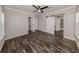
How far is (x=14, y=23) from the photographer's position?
5.28 metres

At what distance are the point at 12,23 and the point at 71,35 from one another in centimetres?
421

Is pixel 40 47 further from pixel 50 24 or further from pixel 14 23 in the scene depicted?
pixel 50 24

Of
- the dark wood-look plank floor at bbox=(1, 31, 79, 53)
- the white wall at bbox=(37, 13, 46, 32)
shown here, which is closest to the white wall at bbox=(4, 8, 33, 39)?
the dark wood-look plank floor at bbox=(1, 31, 79, 53)

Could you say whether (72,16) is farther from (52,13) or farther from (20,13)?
(20,13)

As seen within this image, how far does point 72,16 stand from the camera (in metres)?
4.49

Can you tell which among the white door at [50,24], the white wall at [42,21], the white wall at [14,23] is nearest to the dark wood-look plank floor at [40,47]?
the white wall at [14,23]

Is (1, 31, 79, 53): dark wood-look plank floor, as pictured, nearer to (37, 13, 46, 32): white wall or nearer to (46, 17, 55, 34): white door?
(46, 17, 55, 34): white door

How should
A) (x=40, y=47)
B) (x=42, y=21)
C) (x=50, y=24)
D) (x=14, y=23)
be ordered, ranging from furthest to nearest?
1. (x=42, y=21)
2. (x=50, y=24)
3. (x=14, y=23)
4. (x=40, y=47)

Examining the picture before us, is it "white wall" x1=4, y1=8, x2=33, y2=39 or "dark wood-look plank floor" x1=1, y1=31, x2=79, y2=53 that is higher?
"white wall" x1=4, y1=8, x2=33, y2=39

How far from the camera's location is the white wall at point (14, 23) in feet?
15.3

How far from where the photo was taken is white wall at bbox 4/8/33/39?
15.3 ft

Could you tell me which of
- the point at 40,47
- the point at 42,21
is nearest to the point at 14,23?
the point at 40,47
